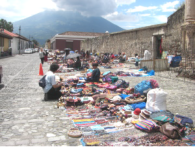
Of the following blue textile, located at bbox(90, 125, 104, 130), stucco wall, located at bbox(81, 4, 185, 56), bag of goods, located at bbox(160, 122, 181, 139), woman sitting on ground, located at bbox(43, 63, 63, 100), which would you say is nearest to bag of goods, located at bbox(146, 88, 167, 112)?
bag of goods, located at bbox(160, 122, 181, 139)

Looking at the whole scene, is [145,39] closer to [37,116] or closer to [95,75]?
[95,75]

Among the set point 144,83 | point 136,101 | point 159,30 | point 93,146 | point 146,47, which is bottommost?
point 93,146

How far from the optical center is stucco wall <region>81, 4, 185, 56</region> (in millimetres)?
13506

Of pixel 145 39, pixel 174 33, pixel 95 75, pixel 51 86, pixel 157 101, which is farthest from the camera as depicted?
pixel 145 39

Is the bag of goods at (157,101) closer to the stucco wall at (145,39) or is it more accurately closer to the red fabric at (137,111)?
the red fabric at (137,111)

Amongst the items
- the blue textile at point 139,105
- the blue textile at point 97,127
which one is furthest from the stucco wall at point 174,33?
the blue textile at point 97,127

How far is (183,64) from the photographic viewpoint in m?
10.5

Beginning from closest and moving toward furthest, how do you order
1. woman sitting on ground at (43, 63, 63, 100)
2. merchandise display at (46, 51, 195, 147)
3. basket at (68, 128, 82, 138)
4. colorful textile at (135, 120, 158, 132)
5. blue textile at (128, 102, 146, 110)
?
merchandise display at (46, 51, 195, 147) < basket at (68, 128, 82, 138) < colorful textile at (135, 120, 158, 132) < blue textile at (128, 102, 146, 110) < woman sitting on ground at (43, 63, 63, 100)

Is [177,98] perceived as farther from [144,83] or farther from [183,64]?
[183,64]

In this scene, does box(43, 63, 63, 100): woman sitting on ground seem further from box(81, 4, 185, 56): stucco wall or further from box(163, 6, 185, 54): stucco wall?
box(81, 4, 185, 56): stucco wall

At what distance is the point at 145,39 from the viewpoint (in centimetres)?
1777

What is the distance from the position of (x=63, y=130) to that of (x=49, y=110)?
1495 millimetres

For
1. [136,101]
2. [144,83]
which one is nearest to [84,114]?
[136,101]

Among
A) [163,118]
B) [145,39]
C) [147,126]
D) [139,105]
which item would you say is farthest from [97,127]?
[145,39]
